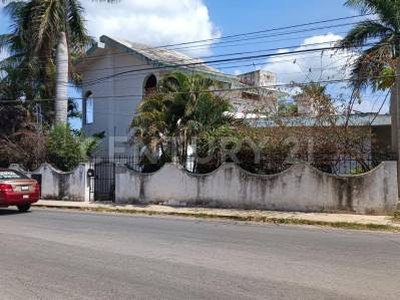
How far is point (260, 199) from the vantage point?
18.0 meters

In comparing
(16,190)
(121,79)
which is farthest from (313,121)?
(121,79)

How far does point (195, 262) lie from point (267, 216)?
7442 millimetres

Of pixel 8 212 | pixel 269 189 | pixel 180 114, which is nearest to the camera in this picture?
pixel 269 189

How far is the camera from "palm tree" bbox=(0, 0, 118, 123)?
26.7m

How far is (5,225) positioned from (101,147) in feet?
48.0

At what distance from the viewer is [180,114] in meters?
20.6

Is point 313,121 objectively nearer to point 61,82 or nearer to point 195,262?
point 195,262

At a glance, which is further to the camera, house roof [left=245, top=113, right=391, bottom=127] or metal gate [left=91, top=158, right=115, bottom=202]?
metal gate [left=91, top=158, right=115, bottom=202]

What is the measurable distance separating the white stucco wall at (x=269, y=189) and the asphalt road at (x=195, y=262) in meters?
2.77

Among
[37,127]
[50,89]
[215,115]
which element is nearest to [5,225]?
[215,115]

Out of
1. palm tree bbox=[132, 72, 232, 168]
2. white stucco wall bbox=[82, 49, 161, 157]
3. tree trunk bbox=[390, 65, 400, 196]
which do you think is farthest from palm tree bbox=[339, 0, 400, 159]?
white stucco wall bbox=[82, 49, 161, 157]

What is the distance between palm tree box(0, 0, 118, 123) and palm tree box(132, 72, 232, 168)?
25.9ft

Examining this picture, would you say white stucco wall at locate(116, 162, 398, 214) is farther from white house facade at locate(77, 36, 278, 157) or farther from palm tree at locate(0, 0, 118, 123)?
palm tree at locate(0, 0, 118, 123)

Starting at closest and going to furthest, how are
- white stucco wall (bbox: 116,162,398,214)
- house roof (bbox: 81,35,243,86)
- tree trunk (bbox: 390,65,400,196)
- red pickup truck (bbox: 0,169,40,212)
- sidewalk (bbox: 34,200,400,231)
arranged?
sidewalk (bbox: 34,200,400,231) → white stucco wall (bbox: 116,162,398,214) → tree trunk (bbox: 390,65,400,196) → red pickup truck (bbox: 0,169,40,212) → house roof (bbox: 81,35,243,86)
